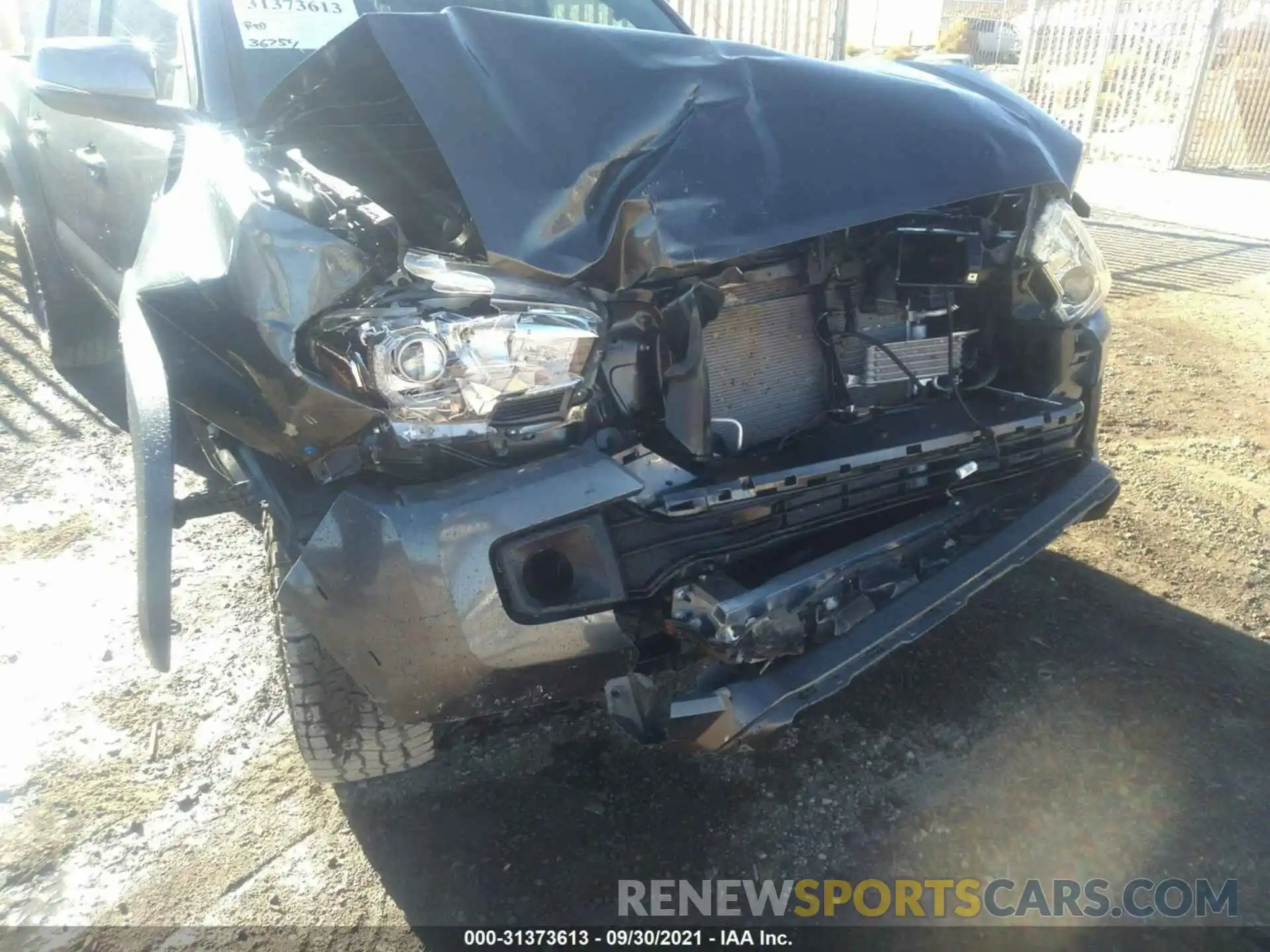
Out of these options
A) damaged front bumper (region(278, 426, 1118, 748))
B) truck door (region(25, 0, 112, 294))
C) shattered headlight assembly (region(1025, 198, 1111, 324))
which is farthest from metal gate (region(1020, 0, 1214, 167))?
damaged front bumper (region(278, 426, 1118, 748))

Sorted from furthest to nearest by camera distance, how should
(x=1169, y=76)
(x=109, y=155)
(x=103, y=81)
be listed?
(x=1169, y=76) → (x=109, y=155) → (x=103, y=81)

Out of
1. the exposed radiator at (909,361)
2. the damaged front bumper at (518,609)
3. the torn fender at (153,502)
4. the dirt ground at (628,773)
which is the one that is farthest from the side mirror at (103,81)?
the exposed radiator at (909,361)

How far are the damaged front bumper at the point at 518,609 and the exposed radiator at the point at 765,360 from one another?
1.52 ft

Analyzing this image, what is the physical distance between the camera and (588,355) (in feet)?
6.35

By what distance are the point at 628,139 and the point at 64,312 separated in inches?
168

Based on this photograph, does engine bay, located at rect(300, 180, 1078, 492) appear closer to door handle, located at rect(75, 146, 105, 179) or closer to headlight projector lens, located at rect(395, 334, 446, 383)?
headlight projector lens, located at rect(395, 334, 446, 383)

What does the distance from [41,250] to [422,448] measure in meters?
4.01

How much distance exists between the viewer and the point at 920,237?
7.53ft

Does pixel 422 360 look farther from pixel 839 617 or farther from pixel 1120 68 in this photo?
pixel 1120 68

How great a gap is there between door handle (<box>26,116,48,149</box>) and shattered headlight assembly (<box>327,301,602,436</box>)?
3.30 m

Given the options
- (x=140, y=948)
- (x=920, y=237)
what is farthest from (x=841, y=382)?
(x=140, y=948)

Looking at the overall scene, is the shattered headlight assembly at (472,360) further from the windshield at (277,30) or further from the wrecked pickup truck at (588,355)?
the windshield at (277,30)

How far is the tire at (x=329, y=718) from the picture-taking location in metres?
2.09

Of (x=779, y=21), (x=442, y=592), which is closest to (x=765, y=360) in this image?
(x=442, y=592)
